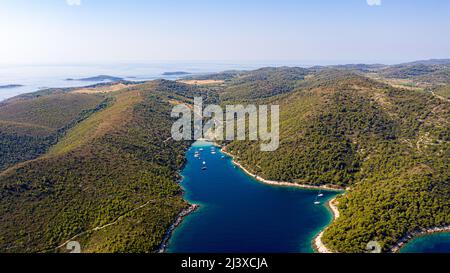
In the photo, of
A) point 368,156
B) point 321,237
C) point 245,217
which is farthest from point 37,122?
point 368,156

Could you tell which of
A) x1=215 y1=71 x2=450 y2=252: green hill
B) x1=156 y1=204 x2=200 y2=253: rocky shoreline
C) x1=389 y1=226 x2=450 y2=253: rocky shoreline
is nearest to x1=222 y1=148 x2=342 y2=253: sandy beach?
x1=215 y1=71 x2=450 y2=252: green hill

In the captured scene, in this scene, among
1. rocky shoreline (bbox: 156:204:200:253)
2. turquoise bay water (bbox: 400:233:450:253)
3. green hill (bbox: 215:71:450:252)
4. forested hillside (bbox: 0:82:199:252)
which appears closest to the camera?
turquoise bay water (bbox: 400:233:450:253)

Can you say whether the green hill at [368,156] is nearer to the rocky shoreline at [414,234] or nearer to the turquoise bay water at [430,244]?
the rocky shoreline at [414,234]

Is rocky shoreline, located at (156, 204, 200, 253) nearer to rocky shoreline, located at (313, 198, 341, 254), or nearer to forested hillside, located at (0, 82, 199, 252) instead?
forested hillside, located at (0, 82, 199, 252)

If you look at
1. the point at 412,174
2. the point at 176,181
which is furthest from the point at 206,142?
the point at 412,174

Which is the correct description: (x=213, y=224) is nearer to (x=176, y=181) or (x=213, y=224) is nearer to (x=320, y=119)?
(x=176, y=181)

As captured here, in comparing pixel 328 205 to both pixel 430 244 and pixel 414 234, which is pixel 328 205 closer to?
pixel 414 234
